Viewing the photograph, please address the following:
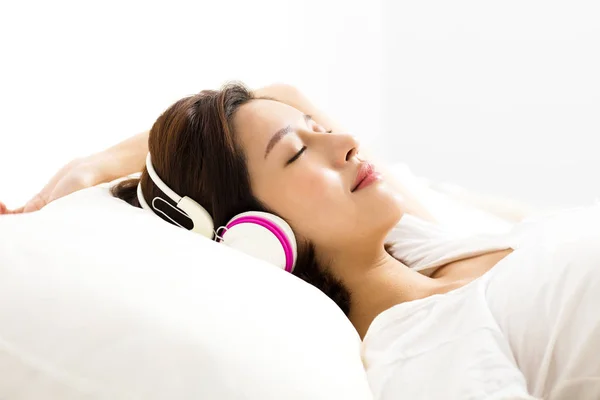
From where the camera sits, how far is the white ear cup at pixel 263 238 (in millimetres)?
1201

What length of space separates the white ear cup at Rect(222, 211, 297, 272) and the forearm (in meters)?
0.41

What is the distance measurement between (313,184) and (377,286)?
22cm

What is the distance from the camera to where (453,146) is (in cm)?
294

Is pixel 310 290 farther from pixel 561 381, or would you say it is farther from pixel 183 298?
pixel 561 381

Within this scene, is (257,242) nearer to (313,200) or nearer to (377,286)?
(313,200)

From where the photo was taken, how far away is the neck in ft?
4.22

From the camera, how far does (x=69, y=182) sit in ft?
4.77

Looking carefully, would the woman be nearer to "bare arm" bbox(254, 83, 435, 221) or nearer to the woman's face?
the woman's face

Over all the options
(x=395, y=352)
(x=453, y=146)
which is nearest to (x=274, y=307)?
(x=395, y=352)

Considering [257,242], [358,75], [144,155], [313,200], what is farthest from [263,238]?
[358,75]

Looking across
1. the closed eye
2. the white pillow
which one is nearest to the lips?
the closed eye

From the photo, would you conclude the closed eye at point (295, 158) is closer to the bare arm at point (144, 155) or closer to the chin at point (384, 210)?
the chin at point (384, 210)

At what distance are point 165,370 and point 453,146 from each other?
7.67 feet

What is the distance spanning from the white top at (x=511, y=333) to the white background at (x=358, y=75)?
1047 mm
